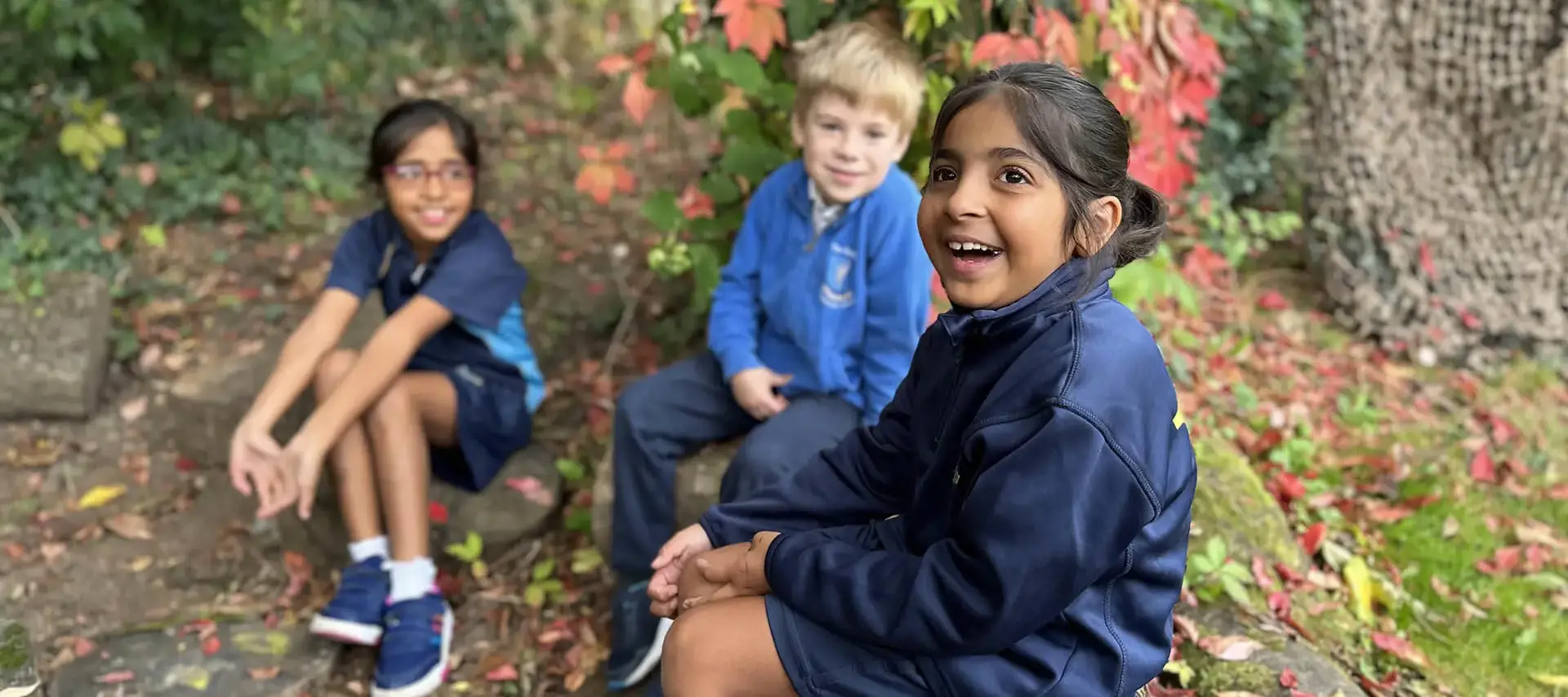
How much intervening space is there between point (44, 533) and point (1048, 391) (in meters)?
3.24

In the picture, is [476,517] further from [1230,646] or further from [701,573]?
[1230,646]

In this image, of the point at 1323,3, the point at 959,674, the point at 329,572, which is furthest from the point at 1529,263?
the point at 329,572

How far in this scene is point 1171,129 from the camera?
317cm

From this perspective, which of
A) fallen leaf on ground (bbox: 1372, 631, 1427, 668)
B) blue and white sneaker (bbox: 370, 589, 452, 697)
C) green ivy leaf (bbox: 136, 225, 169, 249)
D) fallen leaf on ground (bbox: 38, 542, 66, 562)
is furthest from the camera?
green ivy leaf (bbox: 136, 225, 169, 249)

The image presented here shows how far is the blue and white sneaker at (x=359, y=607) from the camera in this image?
2707mm

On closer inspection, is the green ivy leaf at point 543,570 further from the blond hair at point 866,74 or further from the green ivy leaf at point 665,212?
the blond hair at point 866,74

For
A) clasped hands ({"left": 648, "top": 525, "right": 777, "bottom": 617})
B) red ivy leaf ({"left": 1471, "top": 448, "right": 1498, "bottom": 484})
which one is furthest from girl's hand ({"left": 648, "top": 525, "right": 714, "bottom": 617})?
red ivy leaf ({"left": 1471, "top": 448, "right": 1498, "bottom": 484})

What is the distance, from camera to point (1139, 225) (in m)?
1.68

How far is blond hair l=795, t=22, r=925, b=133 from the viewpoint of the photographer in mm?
2385

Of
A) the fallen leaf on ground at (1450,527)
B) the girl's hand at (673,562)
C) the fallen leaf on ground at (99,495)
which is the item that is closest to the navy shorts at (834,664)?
the girl's hand at (673,562)

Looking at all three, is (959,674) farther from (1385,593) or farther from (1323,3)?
(1323,3)

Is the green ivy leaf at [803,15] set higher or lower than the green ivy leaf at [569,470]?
higher

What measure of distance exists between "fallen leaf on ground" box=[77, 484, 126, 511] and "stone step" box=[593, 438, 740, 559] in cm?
172

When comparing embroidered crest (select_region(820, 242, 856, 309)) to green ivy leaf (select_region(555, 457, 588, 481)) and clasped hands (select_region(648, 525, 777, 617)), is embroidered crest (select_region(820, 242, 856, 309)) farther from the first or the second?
green ivy leaf (select_region(555, 457, 588, 481))
